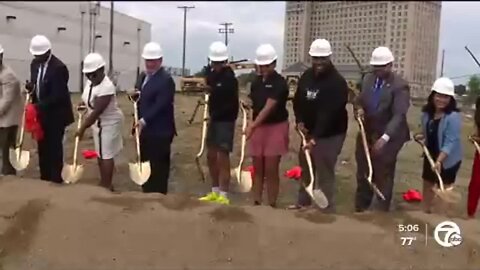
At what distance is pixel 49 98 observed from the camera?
22.2 feet

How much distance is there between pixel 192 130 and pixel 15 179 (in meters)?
6.72

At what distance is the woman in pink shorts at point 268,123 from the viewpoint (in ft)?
20.6

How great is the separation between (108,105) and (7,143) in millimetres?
1471

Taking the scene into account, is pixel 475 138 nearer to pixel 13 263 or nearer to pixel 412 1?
pixel 13 263

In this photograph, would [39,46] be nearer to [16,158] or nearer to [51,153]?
[51,153]

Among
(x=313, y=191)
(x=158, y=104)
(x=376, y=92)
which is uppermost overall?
(x=376, y=92)

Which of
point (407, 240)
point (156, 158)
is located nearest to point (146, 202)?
point (156, 158)

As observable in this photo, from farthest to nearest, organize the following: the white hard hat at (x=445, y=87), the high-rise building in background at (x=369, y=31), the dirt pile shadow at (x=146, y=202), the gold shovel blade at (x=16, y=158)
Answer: the high-rise building in background at (x=369, y=31)
the gold shovel blade at (x=16, y=158)
the white hard hat at (x=445, y=87)
the dirt pile shadow at (x=146, y=202)

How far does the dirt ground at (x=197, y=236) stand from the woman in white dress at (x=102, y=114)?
87 cm

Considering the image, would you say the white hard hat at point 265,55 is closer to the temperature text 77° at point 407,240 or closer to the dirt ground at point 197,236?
the dirt ground at point 197,236

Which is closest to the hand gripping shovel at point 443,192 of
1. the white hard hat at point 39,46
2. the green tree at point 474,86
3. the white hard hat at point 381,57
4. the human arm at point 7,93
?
the white hard hat at point 381,57

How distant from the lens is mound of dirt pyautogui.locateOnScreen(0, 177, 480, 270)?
4988 millimetres

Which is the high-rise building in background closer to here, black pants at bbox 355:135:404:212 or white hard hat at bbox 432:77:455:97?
black pants at bbox 355:135:404:212

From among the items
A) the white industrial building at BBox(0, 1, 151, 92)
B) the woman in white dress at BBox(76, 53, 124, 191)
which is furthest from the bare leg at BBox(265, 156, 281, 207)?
the white industrial building at BBox(0, 1, 151, 92)
